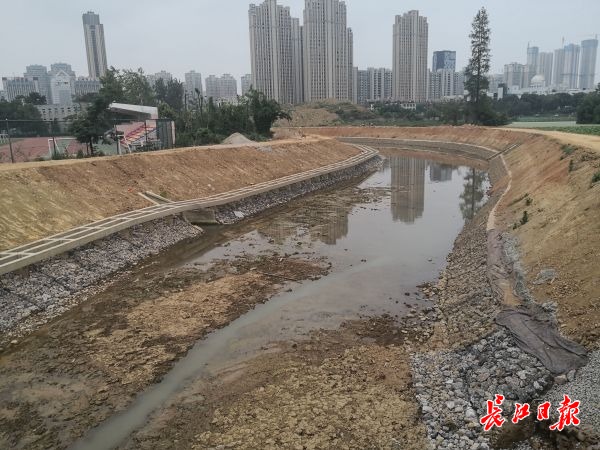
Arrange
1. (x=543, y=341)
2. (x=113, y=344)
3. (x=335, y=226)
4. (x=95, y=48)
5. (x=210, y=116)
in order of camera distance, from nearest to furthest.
A: (x=543, y=341), (x=113, y=344), (x=335, y=226), (x=210, y=116), (x=95, y=48)

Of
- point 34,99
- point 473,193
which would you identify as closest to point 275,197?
point 473,193

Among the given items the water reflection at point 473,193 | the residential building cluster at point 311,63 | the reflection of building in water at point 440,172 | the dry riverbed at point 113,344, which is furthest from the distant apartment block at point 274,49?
the dry riverbed at point 113,344

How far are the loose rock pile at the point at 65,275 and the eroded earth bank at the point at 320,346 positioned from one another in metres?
0.56

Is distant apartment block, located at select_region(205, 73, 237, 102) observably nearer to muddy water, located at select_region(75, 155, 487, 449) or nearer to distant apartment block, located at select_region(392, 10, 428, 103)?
distant apartment block, located at select_region(392, 10, 428, 103)

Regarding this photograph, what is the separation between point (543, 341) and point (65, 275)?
40.1ft

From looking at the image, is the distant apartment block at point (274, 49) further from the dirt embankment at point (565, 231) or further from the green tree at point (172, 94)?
the dirt embankment at point (565, 231)

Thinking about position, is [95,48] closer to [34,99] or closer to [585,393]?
[34,99]

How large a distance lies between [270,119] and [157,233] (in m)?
31.9

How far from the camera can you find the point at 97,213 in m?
18.2

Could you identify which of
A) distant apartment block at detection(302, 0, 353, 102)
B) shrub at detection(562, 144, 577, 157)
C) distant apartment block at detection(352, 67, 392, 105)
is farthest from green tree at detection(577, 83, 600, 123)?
distant apartment block at detection(352, 67, 392, 105)

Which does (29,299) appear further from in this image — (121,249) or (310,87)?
(310,87)

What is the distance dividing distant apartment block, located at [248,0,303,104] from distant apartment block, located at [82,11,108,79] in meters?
56.8

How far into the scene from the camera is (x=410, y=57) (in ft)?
434

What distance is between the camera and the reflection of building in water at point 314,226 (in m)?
19.6
